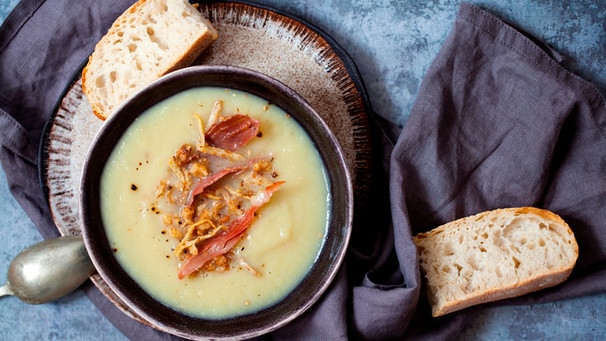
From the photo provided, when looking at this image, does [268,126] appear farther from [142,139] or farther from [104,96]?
[104,96]

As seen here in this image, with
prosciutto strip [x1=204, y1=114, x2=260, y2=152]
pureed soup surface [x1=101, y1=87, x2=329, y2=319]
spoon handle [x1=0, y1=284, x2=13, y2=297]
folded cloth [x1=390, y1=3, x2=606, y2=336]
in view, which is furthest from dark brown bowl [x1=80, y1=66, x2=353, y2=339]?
spoon handle [x1=0, y1=284, x2=13, y2=297]

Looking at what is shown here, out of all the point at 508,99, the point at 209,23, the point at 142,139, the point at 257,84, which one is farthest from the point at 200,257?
the point at 508,99

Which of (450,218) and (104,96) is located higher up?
(104,96)

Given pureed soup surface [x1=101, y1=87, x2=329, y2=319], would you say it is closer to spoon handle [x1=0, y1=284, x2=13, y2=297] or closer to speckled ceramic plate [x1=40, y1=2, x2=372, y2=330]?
speckled ceramic plate [x1=40, y1=2, x2=372, y2=330]

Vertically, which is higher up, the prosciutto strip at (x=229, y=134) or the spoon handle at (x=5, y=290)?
the prosciutto strip at (x=229, y=134)

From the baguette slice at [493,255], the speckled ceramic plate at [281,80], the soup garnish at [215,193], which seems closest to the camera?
the soup garnish at [215,193]

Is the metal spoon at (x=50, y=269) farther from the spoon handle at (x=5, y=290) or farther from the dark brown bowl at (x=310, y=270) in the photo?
the dark brown bowl at (x=310, y=270)

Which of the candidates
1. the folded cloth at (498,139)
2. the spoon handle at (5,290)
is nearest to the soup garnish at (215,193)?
the folded cloth at (498,139)
